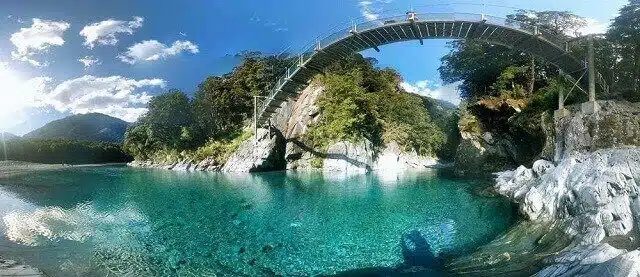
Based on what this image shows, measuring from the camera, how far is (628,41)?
2533 centimetres

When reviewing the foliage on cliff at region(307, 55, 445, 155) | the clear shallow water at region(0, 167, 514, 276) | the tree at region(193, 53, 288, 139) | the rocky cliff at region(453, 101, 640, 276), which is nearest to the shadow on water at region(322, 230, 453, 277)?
the clear shallow water at region(0, 167, 514, 276)

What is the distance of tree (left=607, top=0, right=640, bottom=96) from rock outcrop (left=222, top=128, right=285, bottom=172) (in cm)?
2887

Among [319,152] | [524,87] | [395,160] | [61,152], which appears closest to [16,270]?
[319,152]

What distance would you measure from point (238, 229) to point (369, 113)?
30612 mm

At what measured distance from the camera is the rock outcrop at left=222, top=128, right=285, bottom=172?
37625 millimetres

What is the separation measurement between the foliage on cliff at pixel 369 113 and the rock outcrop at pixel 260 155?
3.75m

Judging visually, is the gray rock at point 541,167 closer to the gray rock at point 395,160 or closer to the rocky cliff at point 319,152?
the rocky cliff at point 319,152

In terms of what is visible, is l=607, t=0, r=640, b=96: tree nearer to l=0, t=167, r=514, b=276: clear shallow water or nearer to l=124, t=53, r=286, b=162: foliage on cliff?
l=0, t=167, r=514, b=276: clear shallow water

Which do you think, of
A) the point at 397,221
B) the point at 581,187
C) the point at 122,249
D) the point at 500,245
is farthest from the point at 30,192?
the point at 581,187

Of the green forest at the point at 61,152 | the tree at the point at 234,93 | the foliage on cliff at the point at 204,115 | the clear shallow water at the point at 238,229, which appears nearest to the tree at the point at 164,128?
the foliage on cliff at the point at 204,115

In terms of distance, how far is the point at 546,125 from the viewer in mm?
21734

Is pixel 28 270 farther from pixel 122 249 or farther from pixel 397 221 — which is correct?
pixel 397 221

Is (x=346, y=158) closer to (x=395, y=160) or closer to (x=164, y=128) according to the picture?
(x=395, y=160)

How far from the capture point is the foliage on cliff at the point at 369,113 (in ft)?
127
